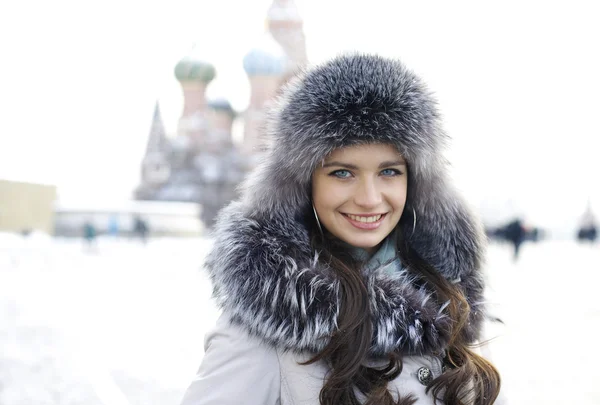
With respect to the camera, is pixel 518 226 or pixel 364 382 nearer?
pixel 364 382

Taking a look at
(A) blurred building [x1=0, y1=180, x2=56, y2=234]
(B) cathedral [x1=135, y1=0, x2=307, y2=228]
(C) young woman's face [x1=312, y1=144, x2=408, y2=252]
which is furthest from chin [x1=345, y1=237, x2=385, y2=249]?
(B) cathedral [x1=135, y1=0, x2=307, y2=228]

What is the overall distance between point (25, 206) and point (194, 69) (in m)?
21.3

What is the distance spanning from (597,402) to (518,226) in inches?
475

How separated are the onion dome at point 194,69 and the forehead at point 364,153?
1634 inches

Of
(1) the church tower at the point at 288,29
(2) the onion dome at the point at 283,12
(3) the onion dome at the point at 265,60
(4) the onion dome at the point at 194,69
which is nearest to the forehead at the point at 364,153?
(3) the onion dome at the point at 265,60

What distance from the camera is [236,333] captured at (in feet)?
5.49

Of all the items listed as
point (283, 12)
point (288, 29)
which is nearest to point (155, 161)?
point (288, 29)

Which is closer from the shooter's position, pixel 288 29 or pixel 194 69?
pixel 194 69

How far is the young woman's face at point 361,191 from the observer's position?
1.79 metres

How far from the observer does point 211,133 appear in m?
42.6

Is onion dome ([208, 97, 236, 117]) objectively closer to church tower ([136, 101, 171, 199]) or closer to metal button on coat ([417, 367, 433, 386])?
church tower ([136, 101, 171, 199])

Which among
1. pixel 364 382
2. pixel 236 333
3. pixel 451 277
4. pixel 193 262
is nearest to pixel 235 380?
pixel 236 333

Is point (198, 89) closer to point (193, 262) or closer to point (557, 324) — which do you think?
point (193, 262)

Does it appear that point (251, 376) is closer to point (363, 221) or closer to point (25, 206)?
point (363, 221)
